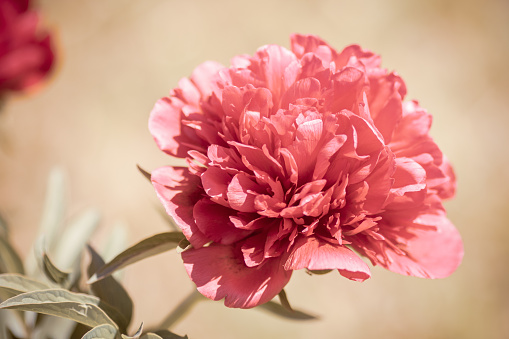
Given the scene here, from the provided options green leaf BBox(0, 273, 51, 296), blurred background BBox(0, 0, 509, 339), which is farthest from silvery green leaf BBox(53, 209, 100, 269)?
blurred background BBox(0, 0, 509, 339)

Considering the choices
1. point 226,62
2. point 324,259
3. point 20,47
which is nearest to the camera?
Answer: point 324,259

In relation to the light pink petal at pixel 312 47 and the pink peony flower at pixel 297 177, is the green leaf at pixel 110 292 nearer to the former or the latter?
the pink peony flower at pixel 297 177

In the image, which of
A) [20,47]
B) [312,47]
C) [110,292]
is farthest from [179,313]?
[20,47]

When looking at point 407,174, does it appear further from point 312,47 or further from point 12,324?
point 12,324

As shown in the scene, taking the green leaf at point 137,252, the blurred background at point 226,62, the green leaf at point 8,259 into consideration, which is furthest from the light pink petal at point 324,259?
the blurred background at point 226,62

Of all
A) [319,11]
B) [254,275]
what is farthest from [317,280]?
[254,275]

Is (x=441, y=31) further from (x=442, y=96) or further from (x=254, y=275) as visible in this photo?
(x=254, y=275)
